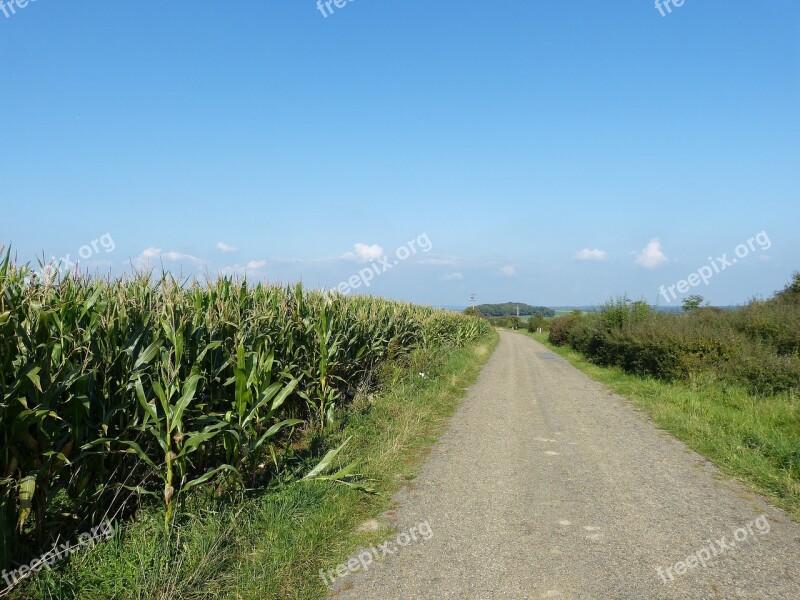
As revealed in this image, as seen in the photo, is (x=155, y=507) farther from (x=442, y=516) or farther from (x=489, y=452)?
(x=489, y=452)

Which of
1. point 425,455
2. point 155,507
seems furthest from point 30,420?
point 425,455

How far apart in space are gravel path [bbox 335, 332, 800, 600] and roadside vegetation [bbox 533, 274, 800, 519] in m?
0.57

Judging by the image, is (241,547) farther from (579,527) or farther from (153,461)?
(579,527)

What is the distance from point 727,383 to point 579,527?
9688 mm

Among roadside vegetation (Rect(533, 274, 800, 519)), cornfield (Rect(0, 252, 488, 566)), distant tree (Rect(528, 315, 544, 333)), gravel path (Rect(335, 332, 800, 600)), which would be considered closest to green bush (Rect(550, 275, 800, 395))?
roadside vegetation (Rect(533, 274, 800, 519))

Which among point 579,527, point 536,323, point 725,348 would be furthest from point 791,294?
point 536,323

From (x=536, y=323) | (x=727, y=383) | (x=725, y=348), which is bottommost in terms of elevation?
(x=727, y=383)

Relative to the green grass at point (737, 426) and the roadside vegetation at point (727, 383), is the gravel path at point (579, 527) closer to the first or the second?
the green grass at point (737, 426)

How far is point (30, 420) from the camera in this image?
3322 millimetres

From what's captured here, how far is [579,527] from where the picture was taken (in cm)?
471

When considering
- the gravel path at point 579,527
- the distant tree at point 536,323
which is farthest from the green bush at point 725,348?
the distant tree at point 536,323

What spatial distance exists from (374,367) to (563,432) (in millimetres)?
5629

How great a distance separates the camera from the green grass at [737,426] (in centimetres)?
616

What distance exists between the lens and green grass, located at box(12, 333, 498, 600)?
3.33m
